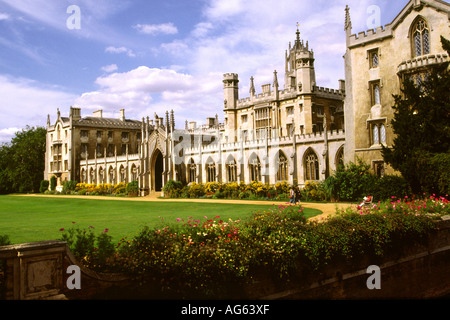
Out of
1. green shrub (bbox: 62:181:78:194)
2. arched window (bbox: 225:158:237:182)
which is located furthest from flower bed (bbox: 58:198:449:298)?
green shrub (bbox: 62:181:78:194)

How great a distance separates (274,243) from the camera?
8750 mm

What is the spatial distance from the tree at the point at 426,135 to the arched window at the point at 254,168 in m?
17.9

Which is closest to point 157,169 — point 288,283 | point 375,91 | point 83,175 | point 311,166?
point 83,175

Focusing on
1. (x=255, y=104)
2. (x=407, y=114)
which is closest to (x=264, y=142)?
(x=255, y=104)

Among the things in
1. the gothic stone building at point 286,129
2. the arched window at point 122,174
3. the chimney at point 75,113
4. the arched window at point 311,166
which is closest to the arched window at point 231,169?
the gothic stone building at point 286,129

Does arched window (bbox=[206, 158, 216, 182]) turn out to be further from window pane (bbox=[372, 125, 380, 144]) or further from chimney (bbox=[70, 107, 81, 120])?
chimney (bbox=[70, 107, 81, 120])

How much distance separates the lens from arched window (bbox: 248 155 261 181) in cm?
3616

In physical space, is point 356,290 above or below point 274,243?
below

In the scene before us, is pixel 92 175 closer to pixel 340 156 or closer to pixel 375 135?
pixel 340 156

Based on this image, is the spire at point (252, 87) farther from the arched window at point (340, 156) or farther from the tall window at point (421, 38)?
the tall window at point (421, 38)

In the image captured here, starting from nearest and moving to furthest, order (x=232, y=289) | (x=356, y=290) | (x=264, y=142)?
(x=232, y=289), (x=356, y=290), (x=264, y=142)

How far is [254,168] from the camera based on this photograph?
1442 inches
